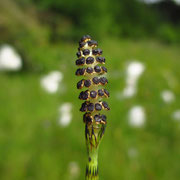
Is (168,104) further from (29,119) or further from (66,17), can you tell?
(66,17)

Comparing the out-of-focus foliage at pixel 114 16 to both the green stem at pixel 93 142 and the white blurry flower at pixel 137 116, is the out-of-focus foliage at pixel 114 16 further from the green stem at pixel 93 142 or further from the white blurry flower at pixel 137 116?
the green stem at pixel 93 142

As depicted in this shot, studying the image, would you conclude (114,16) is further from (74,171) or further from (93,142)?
(93,142)

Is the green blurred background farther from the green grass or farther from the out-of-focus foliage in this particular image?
the out-of-focus foliage

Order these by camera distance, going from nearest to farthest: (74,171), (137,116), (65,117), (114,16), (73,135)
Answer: (74,171)
(73,135)
(65,117)
(137,116)
(114,16)

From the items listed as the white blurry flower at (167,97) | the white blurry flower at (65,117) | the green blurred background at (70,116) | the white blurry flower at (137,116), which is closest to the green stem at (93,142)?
the green blurred background at (70,116)

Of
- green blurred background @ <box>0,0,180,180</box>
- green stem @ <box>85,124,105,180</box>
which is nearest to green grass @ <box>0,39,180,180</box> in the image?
green blurred background @ <box>0,0,180,180</box>

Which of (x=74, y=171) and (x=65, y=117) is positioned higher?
(x=65, y=117)

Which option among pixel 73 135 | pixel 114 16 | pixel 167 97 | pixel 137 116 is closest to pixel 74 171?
pixel 73 135
